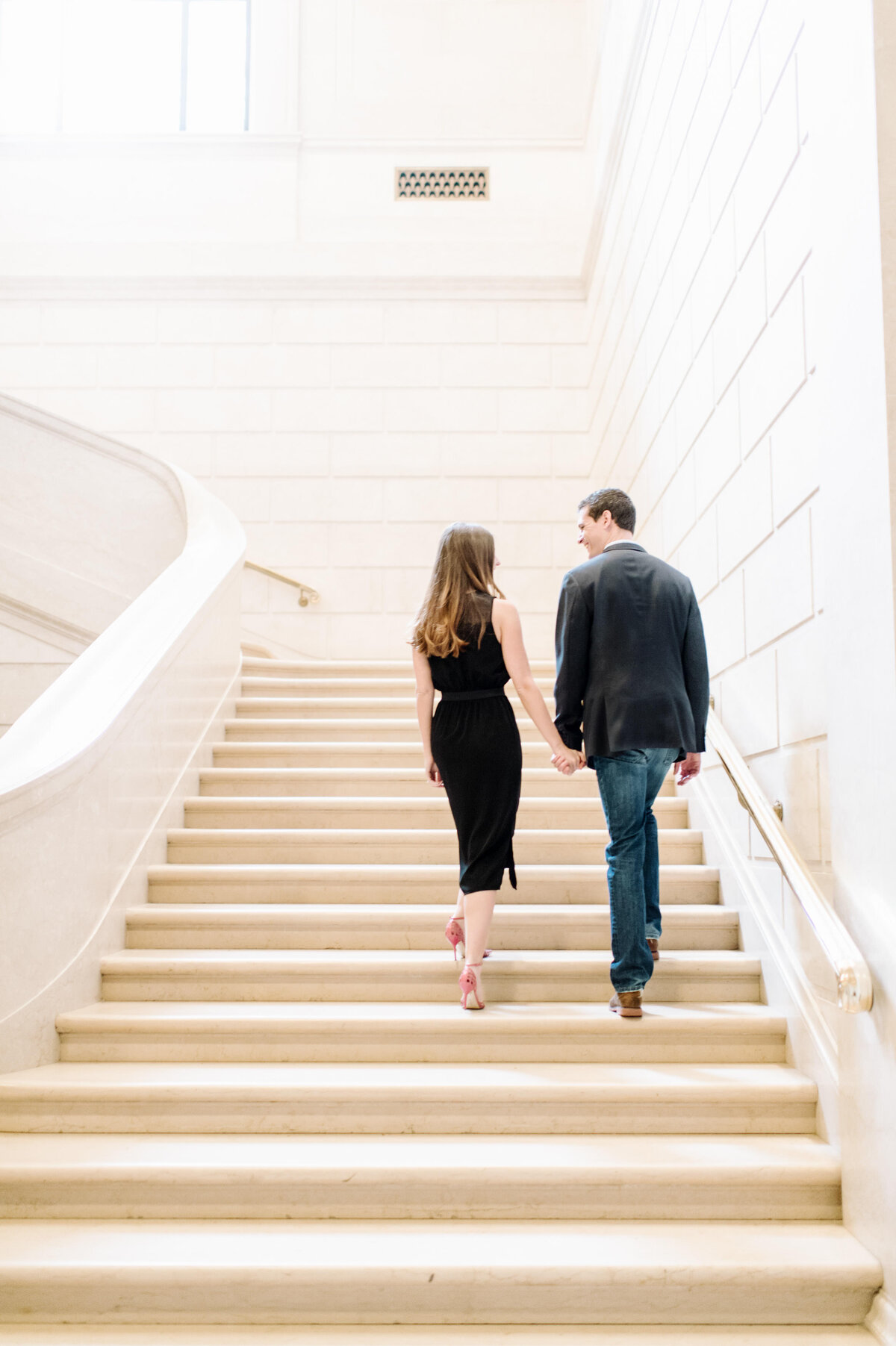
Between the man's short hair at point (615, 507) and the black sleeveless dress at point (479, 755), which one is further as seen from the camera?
the man's short hair at point (615, 507)

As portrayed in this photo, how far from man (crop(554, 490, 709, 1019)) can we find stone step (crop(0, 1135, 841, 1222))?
0.62 meters

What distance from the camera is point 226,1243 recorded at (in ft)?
7.93

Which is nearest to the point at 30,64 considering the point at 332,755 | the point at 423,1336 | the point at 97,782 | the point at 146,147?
the point at 146,147

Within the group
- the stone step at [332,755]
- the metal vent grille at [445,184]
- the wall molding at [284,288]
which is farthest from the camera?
the metal vent grille at [445,184]

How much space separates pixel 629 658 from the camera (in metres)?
3.19

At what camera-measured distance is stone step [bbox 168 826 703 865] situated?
163 inches

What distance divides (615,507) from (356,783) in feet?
6.02

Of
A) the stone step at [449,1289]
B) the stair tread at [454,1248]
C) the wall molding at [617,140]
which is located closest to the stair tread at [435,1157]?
the stair tread at [454,1248]

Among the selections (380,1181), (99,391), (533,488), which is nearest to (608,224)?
(533,488)

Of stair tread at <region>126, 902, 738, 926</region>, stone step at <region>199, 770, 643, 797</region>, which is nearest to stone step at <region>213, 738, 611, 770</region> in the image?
stone step at <region>199, 770, 643, 797</region>

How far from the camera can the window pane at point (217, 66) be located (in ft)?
30.1

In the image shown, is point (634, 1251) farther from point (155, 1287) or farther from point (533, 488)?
point (533, 488)

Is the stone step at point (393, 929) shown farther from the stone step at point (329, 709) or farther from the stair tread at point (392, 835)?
the stone step at point (329, 709)

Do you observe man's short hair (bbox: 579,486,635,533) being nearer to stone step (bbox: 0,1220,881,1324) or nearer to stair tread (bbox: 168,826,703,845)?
stair tread (bbox: 168,826,703,845)
